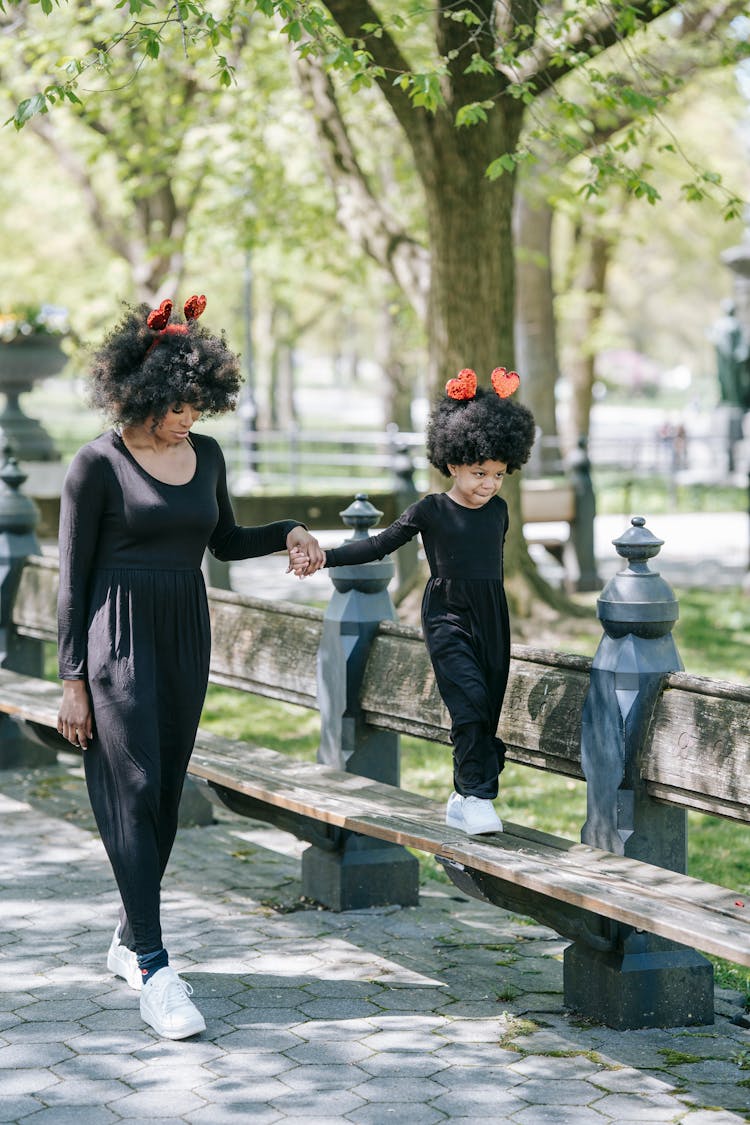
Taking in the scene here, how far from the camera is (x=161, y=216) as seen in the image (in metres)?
19.4

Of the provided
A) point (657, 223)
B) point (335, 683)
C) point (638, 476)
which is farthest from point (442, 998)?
point (657, 223)

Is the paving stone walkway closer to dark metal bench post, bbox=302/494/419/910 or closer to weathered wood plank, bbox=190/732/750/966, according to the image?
dark metal bench post, bbox=302/494/419/910

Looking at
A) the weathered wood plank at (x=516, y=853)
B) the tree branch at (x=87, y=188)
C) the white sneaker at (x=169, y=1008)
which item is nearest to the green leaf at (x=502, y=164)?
the weathered wood plank at (x=516, y=853)

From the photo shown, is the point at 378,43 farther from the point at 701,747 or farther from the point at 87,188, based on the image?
the point at 87,188

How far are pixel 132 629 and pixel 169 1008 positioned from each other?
1.00 metres

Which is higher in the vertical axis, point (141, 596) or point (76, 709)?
point (141, 596)

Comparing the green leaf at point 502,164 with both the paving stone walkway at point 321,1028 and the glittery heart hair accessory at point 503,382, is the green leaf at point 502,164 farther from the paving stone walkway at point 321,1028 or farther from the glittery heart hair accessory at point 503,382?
the paving stone walkway at point 321,1028

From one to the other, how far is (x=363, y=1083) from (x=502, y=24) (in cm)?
577

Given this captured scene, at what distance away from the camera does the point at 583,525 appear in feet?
45.6

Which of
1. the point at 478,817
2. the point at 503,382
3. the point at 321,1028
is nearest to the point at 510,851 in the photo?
the point at 478,817

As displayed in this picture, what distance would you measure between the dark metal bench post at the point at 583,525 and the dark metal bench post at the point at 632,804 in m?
9.52

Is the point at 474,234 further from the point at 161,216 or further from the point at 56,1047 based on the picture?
the point at 161,216

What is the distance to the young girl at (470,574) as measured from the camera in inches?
181

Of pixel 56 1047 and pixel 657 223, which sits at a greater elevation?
pixel 657 223
